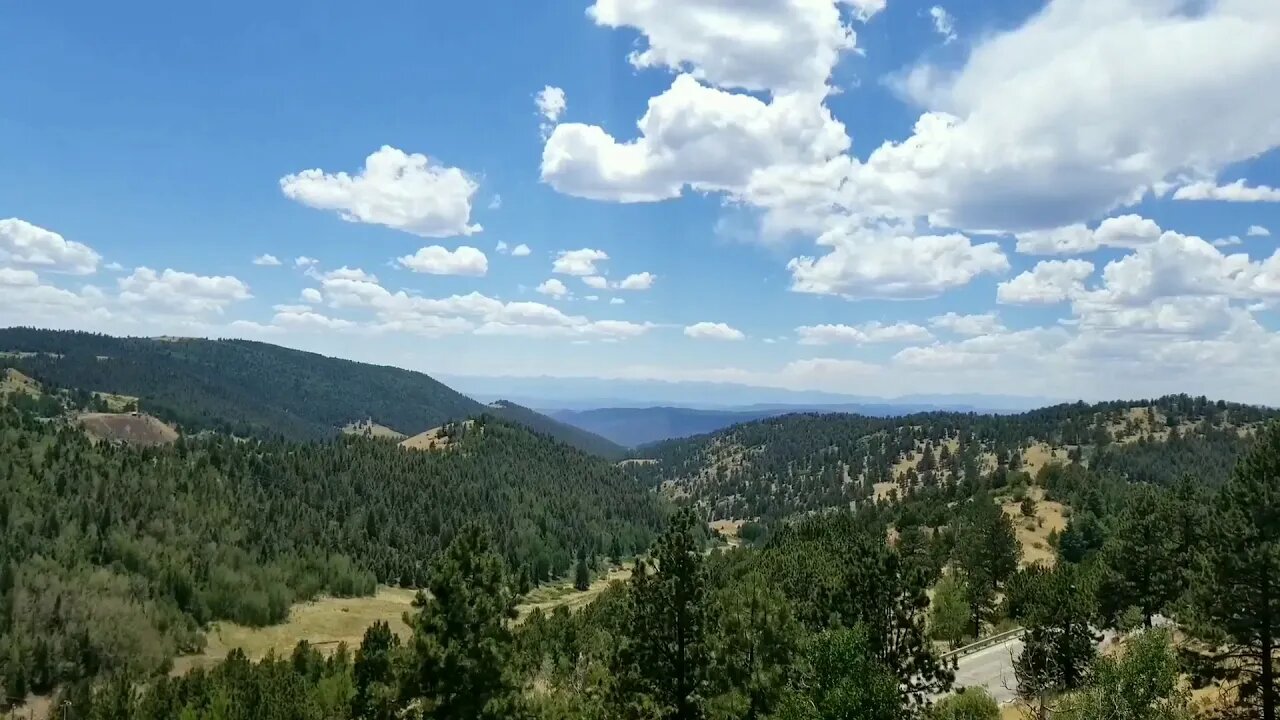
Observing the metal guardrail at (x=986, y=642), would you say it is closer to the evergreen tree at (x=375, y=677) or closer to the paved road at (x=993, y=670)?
the paved road at (x=993, y=670)

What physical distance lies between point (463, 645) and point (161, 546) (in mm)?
125169

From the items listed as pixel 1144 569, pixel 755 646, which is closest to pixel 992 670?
pixel 1144 569

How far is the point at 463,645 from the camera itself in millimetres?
27578

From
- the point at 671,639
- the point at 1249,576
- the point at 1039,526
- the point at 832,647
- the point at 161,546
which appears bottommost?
the point at 161,546

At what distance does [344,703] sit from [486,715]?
122 ft

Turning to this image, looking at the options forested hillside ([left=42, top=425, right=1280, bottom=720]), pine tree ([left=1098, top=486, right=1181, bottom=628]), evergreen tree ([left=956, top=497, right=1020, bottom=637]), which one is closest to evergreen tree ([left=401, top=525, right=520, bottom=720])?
forested hillside ([left=42, top=425, right=1280, bottom=720])

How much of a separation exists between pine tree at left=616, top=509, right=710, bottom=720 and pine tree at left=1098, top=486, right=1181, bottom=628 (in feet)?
139

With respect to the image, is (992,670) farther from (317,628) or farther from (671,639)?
(317,628)

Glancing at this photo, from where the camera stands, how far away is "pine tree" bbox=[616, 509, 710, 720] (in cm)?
2972

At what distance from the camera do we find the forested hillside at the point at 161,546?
94688 millimetres

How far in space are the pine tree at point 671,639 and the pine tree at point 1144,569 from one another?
42.4 m

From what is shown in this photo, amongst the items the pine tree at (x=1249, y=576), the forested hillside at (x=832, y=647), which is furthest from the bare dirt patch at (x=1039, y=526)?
the pine tree at (x=1249, y=576)

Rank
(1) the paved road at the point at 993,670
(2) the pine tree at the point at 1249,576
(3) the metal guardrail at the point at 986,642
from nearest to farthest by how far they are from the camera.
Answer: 1. (2) the pine tree at the point at 1249,576
2. (1) the paved road at the point at 993,670
3. (3) the metal guardrail at the point at 986,642

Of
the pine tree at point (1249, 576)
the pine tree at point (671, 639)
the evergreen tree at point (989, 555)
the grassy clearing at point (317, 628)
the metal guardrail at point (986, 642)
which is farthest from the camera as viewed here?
the grassy clearing at point (317, 628)
